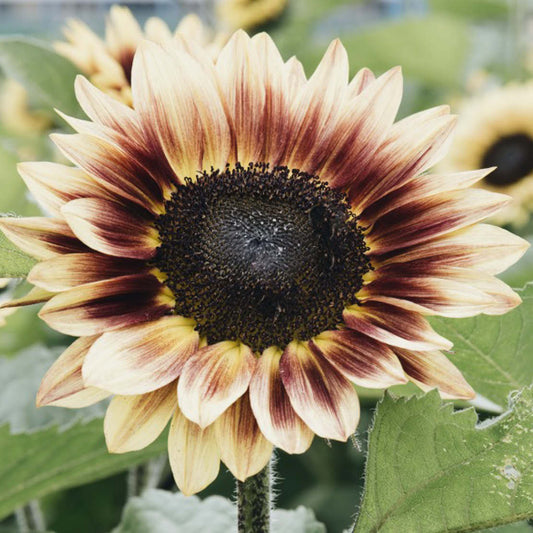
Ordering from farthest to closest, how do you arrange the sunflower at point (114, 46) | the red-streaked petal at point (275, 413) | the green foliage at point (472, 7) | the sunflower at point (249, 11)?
the sunflower at point (249, 11) < the green foliage at point (472, 7) < the sunflower at point (114, 46) < the red-streaked petal at point (275, 413)

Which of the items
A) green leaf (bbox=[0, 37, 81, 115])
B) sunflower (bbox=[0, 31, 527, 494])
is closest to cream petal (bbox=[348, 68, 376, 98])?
sunflower (bbox=[0, 31, 527, 494])

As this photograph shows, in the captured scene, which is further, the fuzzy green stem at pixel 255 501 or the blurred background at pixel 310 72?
the blurred background at pixel 310 72

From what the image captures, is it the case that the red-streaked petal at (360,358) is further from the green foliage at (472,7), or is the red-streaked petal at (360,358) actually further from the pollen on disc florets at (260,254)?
the green foliage at (472,7)

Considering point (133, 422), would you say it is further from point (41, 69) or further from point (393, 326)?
point (41, 69)

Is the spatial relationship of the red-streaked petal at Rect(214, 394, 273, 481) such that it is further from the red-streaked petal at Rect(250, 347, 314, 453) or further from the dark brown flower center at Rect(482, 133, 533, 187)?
the dark brown flower center at Rect(482, 133, 533, 187)

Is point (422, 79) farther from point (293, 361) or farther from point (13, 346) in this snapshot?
point (293, 361)

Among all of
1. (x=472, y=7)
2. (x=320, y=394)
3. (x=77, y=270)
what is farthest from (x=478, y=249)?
(x=472, y=7)

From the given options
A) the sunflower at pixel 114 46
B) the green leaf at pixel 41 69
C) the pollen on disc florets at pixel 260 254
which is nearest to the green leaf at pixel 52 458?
the pollen on disc florets at pixel 260 254
